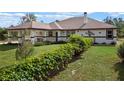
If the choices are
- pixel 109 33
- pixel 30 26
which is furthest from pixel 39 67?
pixel 109 33

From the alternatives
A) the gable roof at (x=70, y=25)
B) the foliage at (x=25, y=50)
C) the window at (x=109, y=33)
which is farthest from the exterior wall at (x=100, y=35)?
the foliage at (x=25, y=50)

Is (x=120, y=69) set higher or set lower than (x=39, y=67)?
lower

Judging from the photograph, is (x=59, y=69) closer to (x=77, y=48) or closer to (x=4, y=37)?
(x=77, y=48)

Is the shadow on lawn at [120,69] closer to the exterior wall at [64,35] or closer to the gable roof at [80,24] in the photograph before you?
the exterior wall at [64,35]

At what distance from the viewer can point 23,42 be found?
10539mm

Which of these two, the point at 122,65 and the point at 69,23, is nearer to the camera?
the point at 122,65

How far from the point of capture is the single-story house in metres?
22.6

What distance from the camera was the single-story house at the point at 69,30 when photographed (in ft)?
74.1

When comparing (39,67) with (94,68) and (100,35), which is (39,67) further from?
(100,35)

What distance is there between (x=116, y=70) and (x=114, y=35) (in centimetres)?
1258

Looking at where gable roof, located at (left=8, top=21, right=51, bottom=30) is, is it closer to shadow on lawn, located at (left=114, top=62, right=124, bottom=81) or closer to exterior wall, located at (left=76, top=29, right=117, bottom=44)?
exterior wall, located at (left=76, top=29, right=117, bottom=44)

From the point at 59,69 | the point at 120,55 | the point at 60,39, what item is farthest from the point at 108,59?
the point at 60,39

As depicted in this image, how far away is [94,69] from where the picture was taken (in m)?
10.2

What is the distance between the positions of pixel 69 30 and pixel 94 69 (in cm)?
1381
